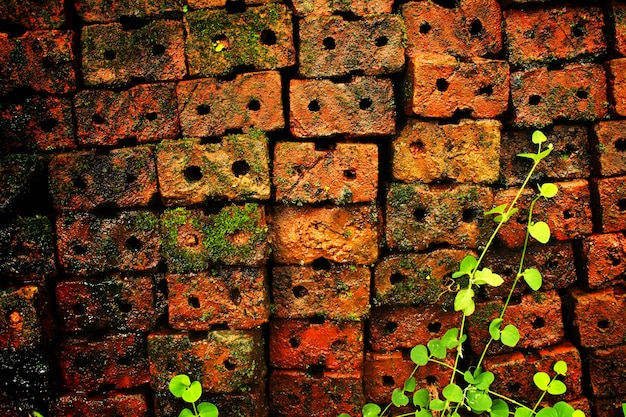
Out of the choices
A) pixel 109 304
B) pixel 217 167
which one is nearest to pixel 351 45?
pixel 217 167

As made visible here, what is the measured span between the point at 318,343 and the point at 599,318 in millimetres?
1535

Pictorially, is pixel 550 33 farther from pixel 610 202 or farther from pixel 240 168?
pixel 240 168

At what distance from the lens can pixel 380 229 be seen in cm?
216

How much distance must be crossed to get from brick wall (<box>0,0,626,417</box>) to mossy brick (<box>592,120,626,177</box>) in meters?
0.01

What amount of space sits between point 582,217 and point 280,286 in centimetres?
166

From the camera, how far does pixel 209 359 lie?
2.08 meters

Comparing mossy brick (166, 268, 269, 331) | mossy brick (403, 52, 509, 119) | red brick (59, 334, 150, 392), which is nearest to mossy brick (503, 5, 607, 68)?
mossy brick (403, 52, 509, 119)

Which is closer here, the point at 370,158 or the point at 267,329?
the point at 370,158

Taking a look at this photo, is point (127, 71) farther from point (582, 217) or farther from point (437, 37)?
point (582, 217)

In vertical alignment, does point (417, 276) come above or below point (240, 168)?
below

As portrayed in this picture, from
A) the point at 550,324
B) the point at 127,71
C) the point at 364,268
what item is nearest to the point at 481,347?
the point at 550,324

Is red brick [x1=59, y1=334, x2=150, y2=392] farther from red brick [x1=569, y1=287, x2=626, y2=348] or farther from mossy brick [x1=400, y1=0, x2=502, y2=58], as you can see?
red brick [x1=569, y1=287, x2=626, y2=348]

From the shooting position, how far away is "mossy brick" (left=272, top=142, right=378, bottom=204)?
6.64 feet

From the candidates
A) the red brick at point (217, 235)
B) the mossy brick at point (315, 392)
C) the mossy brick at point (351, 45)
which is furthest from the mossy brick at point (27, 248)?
the mossy brick at point (351, 45)
